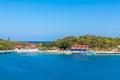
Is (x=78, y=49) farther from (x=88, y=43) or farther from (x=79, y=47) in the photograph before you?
(x=88, y=43)

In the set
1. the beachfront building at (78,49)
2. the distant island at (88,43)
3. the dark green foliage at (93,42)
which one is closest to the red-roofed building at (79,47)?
the beachfront building at (78,49)

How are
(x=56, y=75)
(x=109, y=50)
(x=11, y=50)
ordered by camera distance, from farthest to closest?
(x=11, y=50), (x=109, y=50), (x=56, y=75)

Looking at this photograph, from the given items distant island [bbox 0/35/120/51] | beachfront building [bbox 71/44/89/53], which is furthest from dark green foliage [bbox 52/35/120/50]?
beachfront building [bbox 71/44/89/53]

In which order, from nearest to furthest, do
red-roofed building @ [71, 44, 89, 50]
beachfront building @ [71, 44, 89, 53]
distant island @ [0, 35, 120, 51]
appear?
beachfront building @ [71, 44, 89, 53], red-roofed building @ [71, 44, 89, 50], distant island @ [0, 35, 120, 51]

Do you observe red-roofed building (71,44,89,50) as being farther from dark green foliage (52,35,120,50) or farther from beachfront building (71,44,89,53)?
dark green foliage (52,35,120,50)

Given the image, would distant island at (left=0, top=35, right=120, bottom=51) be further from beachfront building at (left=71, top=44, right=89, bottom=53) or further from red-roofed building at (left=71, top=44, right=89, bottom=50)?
beachfront building at (left=71, top=44, right=89, bottom=53)

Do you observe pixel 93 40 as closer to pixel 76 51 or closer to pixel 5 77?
pixel 76 51

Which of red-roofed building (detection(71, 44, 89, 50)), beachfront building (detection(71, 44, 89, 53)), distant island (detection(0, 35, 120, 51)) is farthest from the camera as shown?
distant island (detection(0, 35, 120, 51))

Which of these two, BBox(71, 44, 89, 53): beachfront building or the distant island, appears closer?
BBox(71, 44, 89, 53): beachfront building

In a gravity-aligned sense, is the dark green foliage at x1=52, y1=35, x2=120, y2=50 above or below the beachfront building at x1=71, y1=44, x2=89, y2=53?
above

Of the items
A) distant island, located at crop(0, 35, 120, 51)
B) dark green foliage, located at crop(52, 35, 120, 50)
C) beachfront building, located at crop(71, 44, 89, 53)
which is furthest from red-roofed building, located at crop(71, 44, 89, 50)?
dark green foliage, located at crop(52, 35, 120, 50)

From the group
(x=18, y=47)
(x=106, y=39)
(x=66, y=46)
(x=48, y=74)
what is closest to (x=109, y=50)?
(x=106, y=39)
